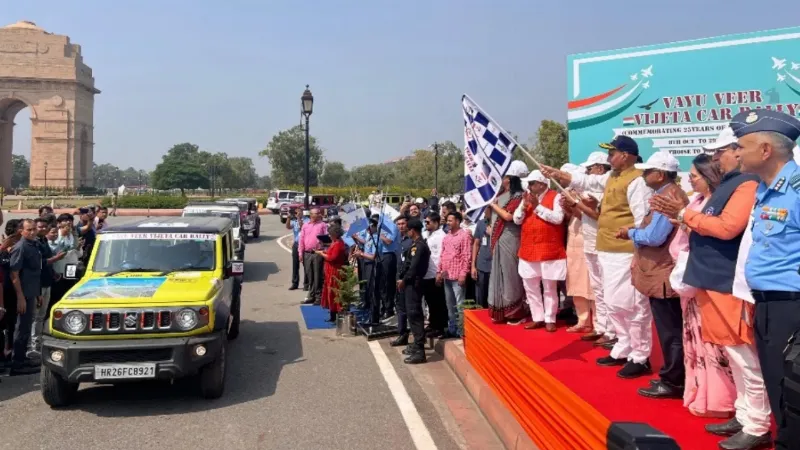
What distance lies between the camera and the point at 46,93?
238 feet

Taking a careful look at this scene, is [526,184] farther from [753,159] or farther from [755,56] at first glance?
[755,56]

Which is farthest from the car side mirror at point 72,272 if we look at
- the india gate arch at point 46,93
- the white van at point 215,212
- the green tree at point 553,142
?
the india gate arch at point 46,93

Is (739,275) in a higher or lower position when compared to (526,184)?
lower

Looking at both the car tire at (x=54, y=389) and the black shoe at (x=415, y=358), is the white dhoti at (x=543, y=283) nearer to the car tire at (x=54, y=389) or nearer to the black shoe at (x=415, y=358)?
the black shoe at (x=415, y=358)

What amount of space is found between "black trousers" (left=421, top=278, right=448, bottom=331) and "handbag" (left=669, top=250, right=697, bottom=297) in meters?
4.59

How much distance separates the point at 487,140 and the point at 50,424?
4.76 m

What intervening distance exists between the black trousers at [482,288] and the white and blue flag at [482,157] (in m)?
2.28

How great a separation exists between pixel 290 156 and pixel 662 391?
81413 millimetres

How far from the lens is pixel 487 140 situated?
19.8ft

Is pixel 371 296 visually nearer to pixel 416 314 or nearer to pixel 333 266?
pixel 333 266

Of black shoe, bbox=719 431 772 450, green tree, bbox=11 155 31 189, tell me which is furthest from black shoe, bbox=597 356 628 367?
green tree, bbox=11 155 31 189

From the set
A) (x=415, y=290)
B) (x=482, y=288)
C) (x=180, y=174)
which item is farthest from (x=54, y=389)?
(x=180, y=174)

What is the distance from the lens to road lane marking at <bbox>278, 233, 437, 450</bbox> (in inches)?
200

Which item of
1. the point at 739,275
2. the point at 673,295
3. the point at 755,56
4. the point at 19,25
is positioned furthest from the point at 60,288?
the point at 19,25
